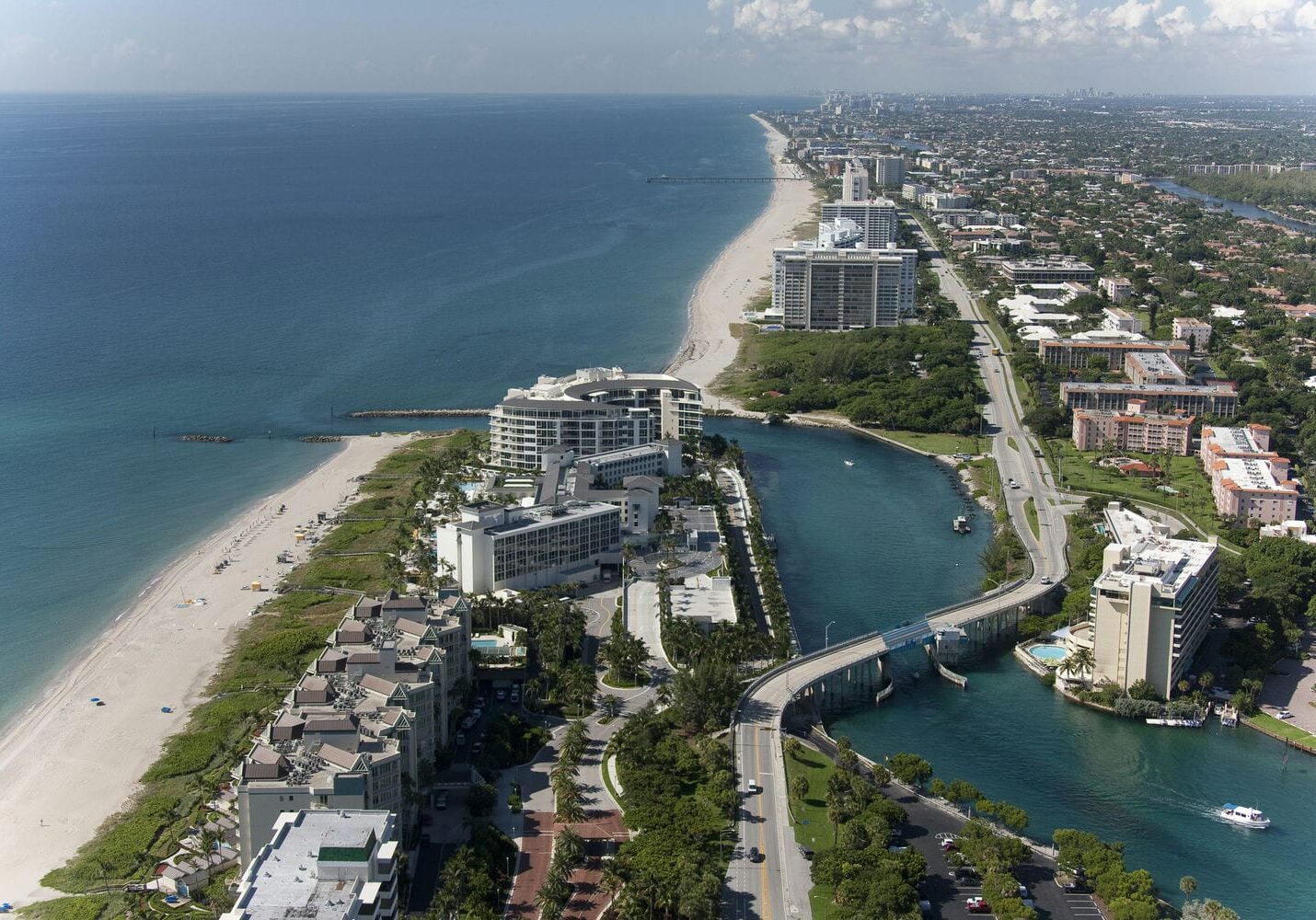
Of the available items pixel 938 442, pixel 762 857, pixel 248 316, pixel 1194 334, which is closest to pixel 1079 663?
pixel 762 857

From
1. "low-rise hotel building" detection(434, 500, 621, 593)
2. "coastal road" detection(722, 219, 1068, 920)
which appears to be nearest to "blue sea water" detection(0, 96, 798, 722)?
"low-rise hotel building" detection(434, 500, 621, 593)

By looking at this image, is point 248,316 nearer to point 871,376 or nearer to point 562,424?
point 871,376

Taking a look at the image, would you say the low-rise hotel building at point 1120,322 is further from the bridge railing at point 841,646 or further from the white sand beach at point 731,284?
the bridge railing at point 841,646

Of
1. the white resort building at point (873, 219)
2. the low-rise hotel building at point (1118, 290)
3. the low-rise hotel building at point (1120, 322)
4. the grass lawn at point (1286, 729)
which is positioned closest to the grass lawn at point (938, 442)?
the low-rise hotel building at point (1120, 322)

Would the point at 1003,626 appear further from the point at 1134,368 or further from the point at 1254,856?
the point at 1134,368

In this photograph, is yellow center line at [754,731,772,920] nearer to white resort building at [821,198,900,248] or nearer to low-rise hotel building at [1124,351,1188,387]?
low-rise hotel building at [1124,351,1188,387]

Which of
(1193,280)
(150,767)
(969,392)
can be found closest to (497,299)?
(969,392)
